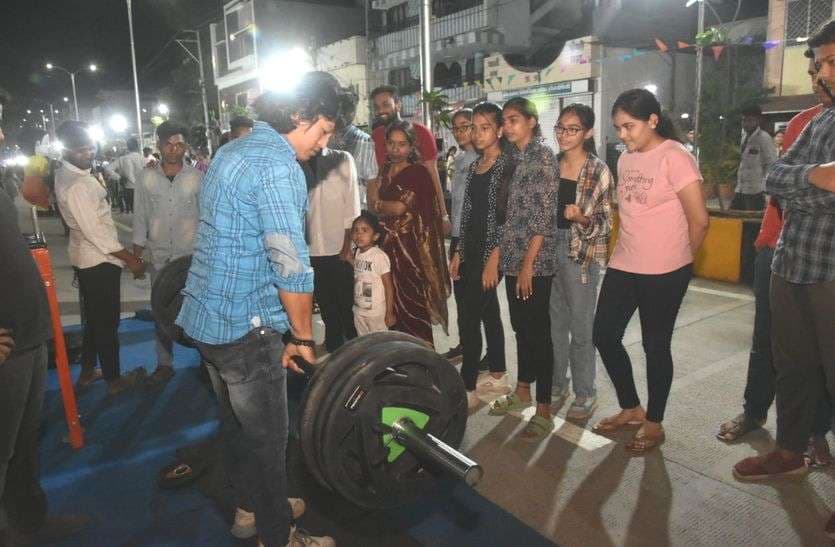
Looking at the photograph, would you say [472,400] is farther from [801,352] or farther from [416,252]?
[801,352]

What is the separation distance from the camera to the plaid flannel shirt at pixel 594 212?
143 inches

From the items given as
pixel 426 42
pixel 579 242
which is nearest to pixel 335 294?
pixel 579 242

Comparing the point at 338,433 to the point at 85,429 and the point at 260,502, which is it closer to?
the point at 260,502

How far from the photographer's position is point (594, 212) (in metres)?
3.63

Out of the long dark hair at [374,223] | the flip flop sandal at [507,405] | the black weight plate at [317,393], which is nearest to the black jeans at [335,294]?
the long dark hair at [374,223]

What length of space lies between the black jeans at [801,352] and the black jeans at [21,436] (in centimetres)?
327

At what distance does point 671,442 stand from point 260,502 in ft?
7.69

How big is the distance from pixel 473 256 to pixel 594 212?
78 cm

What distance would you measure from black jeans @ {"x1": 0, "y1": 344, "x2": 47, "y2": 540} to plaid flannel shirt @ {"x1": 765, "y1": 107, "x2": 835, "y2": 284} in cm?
320

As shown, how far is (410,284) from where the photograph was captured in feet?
14.3

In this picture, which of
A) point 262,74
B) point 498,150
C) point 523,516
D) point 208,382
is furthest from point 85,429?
point 262,74

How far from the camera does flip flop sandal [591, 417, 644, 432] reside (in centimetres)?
371

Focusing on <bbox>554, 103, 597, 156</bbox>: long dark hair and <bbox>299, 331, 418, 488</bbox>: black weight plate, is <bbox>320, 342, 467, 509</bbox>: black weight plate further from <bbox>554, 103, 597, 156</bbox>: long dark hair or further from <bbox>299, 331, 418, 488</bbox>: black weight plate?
<bbox>554, 103, 597, 156</bbox>: long dark hair

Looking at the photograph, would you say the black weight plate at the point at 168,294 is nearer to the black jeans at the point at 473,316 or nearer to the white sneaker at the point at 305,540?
the white sneaker at the point at 305,540
